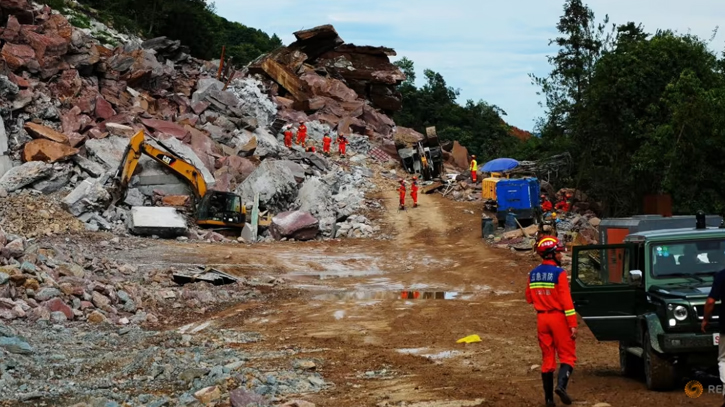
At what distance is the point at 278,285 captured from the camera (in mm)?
21812

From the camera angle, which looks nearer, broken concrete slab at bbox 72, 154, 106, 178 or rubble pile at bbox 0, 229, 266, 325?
rubble pile at bbox 0, 229, 266, 325

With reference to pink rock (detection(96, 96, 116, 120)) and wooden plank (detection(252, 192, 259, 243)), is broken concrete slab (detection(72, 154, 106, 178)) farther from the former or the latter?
wooden plank (detection(252, 192, 259, 243))

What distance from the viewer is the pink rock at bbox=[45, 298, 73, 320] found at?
1499cm

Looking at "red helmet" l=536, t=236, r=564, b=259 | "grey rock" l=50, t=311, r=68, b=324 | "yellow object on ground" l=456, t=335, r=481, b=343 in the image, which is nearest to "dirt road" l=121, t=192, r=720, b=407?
"yellow object on ground" l=456, t=335, r=481, b=343

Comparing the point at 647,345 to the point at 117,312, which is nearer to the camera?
the point at 647,345

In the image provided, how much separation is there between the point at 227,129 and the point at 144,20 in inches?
1006

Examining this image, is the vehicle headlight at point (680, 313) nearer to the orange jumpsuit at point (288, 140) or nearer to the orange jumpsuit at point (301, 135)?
the orange jumpsuit at point (288, 140)

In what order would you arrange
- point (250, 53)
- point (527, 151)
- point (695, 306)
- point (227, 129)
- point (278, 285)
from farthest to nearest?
point (250, 53), point (527, 151), point (227, 129), point (278, 285), point (695, 306)

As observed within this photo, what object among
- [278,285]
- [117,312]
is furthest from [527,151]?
[117,312]

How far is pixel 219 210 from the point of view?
30.3 m

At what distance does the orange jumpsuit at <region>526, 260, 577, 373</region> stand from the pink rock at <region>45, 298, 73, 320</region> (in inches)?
374

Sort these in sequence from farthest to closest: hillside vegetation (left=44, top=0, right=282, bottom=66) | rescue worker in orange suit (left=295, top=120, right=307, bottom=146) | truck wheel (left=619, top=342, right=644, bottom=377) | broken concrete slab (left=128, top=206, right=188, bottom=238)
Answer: hillside vegetation (left=44, top=0, right=282, bottom=66) → rescue worker in orange suit (left=295, top=120, right=307, bottom=146) → broken concrete slab (left=128, top=206, right=188, bottom=238) → truck wheel (left=619, top=342, right=644, bottom=377)

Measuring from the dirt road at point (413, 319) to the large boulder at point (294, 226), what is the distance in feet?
3.02

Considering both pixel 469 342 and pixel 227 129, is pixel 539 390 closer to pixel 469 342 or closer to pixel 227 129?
pixel 469 342
